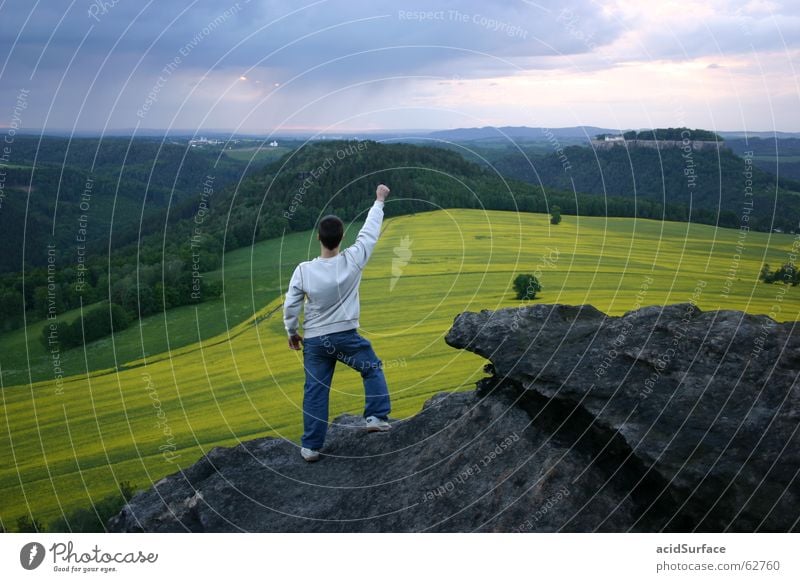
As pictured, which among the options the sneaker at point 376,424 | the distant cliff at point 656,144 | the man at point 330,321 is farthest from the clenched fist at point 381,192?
the distant cliff at point 656,144

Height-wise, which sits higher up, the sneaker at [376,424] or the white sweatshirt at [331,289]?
the white sweatshirt at [331,289]

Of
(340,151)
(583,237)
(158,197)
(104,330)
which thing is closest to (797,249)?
(583,237)

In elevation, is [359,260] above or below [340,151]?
below

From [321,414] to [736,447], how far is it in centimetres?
405

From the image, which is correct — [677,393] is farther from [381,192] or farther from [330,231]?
[330,231]

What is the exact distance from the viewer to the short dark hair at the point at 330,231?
283 inches

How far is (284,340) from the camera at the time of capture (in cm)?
1412

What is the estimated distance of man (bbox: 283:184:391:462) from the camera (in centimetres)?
723

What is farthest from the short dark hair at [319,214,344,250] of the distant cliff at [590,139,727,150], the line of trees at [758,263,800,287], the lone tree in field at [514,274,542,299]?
the distant cliff at [590,139,727,150]

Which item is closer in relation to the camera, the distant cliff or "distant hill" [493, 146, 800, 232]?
"distant hill" [493, 146, 800, 232]

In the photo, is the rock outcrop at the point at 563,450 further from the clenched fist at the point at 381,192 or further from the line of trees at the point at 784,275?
the line of trees at the point at 784,275

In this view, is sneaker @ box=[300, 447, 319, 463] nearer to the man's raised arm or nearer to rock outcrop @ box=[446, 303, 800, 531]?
rock outcrop @ box=[446, 303, 800, 531]

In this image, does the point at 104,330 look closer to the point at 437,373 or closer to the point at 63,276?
the point at 63,276

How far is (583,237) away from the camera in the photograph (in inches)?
675
